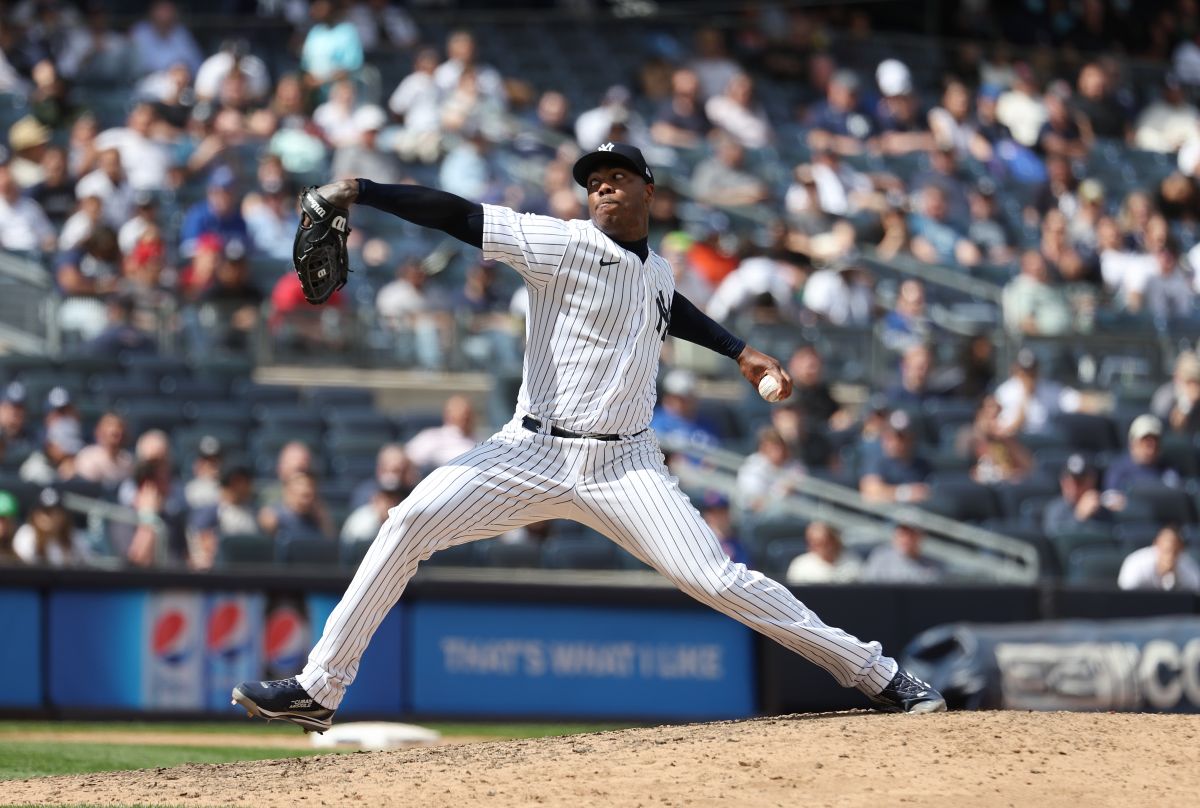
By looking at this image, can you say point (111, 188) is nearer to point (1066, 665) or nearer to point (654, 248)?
point (654, 248)

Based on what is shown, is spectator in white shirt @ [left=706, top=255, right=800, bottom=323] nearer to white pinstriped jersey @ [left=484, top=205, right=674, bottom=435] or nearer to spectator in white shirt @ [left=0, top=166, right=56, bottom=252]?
spectator in white shirt @ [left=0, top=166, right=56, bottom=252]

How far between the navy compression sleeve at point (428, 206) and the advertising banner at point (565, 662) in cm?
503

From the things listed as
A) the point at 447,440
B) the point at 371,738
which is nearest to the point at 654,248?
the point at 447,440

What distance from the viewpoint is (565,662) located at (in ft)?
34.7

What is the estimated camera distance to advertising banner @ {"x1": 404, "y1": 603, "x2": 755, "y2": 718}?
10492 millimetres

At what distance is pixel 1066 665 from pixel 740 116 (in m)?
7.85

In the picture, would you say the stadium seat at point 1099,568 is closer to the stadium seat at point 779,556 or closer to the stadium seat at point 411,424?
the stadium seat at point 779,556

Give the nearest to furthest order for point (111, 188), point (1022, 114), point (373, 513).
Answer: point (373, 513)
point (111, 188)
point (1022, 114)

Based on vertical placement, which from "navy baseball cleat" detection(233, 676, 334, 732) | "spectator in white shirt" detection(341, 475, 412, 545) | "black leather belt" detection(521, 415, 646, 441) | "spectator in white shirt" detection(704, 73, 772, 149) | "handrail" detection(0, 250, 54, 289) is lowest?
"navy baseball cleat" detection(233, 676, 334, 732)

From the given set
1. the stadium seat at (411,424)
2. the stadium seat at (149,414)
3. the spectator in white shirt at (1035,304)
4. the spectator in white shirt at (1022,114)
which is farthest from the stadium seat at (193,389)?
the spectator in white shirt at (1022,114)

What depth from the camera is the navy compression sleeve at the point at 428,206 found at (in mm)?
5648

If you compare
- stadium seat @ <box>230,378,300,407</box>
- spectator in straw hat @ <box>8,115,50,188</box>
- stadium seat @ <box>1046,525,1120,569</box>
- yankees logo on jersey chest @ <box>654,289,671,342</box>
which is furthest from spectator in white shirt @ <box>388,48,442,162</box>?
yankees logo on jersey chest @ <box>654,289,671,342</box>

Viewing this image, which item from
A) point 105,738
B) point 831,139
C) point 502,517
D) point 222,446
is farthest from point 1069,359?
point 502,517

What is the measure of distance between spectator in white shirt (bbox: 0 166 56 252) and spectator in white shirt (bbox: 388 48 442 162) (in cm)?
290
